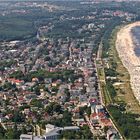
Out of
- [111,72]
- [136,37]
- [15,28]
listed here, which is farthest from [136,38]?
[15,28]

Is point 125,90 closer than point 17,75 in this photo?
Yes

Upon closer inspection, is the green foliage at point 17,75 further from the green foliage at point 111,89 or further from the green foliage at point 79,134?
the green foliage at point 79,134

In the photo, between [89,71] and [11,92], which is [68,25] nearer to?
[89,71]

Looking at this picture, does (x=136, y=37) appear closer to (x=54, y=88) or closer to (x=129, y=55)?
(x=129, y=55)

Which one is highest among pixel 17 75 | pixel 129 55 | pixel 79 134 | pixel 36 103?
pixel 79 134

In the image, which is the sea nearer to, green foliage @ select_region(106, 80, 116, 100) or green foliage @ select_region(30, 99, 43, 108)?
green foliage @ select_region(106, 80, 116, 100)

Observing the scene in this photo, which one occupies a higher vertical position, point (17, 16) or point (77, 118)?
point (77, 118)

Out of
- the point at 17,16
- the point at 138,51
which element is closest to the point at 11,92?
the point at 138,51

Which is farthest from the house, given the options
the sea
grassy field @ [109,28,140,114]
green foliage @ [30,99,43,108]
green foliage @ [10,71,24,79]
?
the sea
